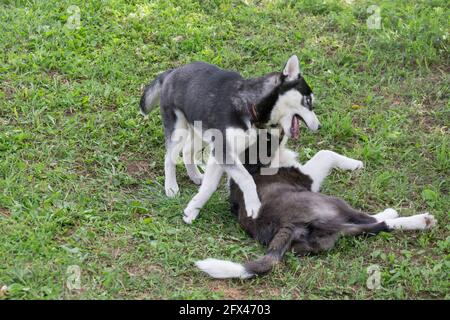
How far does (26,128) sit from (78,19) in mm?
2105

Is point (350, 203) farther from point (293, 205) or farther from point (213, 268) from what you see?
point (213, 268)

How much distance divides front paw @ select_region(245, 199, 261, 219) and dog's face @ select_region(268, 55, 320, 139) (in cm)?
70

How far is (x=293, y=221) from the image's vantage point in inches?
213

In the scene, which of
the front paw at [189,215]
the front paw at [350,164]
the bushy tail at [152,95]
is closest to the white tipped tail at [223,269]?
the front paw at [189,215]

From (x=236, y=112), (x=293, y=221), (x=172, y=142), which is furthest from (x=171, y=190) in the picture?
(x=293, y=221)

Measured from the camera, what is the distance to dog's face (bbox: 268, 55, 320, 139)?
5.95 metres

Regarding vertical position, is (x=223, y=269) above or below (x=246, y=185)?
below

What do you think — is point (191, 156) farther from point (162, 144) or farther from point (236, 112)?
point (236, 112)

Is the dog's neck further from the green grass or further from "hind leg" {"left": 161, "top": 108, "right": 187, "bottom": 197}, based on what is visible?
the green grass

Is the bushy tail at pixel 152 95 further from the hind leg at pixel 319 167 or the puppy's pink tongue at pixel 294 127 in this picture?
the hind leg at pixel 319 167

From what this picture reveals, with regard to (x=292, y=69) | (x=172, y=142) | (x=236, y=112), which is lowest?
(x=172, y=142)

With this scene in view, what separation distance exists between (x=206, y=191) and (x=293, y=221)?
0.92 metres

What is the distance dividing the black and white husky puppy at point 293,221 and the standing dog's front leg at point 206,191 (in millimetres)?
165

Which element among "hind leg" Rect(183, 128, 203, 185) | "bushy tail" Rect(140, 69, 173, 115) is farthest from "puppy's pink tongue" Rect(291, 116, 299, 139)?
"bushy tail" Rect(140, 69, 173, 115)
